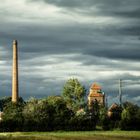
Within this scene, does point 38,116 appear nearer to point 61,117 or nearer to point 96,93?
point 61,117

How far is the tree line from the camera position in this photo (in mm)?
104625

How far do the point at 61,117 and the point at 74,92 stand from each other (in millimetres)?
21603

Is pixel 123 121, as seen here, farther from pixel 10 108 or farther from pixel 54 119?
pixel 10 108

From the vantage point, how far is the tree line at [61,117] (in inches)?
4119

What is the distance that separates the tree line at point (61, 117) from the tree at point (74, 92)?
11.9ft

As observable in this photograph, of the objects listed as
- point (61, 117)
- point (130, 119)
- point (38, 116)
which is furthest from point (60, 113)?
point (130, 119)

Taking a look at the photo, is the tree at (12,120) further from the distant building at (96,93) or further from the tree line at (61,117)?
the distant building at (96,93)

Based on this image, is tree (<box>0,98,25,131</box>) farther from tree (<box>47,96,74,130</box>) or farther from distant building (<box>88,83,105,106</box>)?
A: distant building (<box>88,83,105,106</box>)

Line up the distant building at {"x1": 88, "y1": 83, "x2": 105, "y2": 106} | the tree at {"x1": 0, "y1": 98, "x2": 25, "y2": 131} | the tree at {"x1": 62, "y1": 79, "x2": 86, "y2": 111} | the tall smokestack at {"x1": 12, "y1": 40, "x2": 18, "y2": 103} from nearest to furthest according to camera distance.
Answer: the tree at {"x1": 0, "y1": 98, "x2": 25, "y2": 131} < the tall smokestack at {"x1": 12, "y1": 40, "x2": 18, "y2": 103} < the tree at {"x1": 62, "y1": 79, "x2": 86, "y2": 111} < the distant building at {"x1": 88, "y1": 83, "x2": 105, "y2": 106}

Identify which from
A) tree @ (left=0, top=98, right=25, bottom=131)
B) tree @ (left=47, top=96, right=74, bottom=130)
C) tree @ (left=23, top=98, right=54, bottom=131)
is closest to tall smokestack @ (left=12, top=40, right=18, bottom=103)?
tree @ (left=23, top=98, right=54, bottom=131)

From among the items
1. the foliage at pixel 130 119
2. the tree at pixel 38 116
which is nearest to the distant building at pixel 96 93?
the foliage at pixel 130 119

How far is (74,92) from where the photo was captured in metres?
130

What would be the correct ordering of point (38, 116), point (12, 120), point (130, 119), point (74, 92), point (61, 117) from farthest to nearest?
point (74, 92) < point (130, 119) < point (61, 117) < point (38, 116) < point (12, 120)

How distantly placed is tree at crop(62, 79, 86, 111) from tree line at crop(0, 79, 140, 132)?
143 inches
